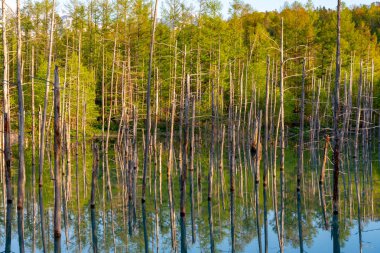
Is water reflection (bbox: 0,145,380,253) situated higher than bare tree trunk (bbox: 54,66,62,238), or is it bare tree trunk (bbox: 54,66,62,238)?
bare tree trunk (bbox: 54,66,62,238)

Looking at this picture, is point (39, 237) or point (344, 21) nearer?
point (39, 237)

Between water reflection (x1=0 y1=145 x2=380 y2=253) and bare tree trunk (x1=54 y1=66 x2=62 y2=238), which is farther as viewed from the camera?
water reflection (x1=0 y1=145 x2=380 y2=253)

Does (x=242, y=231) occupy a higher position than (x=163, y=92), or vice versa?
(x=163, y=92)

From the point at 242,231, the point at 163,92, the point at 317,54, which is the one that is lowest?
the point at 242,231

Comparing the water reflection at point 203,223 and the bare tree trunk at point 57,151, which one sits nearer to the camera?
the bare tree trunk at point 57,151

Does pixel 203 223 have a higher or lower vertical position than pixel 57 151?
lower

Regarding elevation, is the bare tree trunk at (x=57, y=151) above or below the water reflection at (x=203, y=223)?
above

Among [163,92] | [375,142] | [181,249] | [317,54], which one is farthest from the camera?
[317,54]

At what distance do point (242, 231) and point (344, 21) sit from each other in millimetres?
38955

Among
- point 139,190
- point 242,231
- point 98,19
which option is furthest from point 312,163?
point 98,19

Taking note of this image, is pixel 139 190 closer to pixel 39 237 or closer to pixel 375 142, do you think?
pixel 39 237

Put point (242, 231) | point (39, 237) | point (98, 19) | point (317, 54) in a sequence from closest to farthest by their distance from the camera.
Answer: point (39, 237), point (242, 231), point (98, 19), point (317, 54)

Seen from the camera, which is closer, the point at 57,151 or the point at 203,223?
the point at 57,151

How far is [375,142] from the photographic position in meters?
33.9
